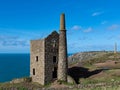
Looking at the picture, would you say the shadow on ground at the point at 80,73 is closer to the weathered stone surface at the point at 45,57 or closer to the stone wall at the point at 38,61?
the weathered stone surface at the point at 45,57

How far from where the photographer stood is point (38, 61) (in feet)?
164

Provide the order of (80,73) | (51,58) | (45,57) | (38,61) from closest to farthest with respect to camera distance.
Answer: (45,57) < (51,58) < (38,61) < (80,73)

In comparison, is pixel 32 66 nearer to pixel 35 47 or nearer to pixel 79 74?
pixel 35 47

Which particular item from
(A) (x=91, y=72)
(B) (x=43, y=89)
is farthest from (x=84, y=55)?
(B) (x=43, y=89)

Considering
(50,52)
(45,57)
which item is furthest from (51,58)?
(45,57)

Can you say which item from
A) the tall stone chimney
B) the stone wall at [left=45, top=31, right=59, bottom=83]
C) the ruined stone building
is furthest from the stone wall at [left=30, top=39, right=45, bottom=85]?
the tall stone chimney

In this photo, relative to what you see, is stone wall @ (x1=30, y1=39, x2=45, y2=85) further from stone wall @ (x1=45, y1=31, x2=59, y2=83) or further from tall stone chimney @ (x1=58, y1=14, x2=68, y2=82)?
tall stone chimney @ (x1=58, y1=14, x2=68, y2=82)

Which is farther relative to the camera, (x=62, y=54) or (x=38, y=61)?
(x=38, y=61)

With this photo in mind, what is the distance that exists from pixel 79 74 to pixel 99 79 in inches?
262

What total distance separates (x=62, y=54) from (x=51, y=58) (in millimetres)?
2020

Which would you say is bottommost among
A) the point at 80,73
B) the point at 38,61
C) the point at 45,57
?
the point at 80,73

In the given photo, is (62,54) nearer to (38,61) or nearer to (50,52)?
(50,52)

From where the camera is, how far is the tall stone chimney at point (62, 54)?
4934 cm

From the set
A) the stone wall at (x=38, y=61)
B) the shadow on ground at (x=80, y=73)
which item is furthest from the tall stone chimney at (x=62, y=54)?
the stone wall at (x=38, y=61)
